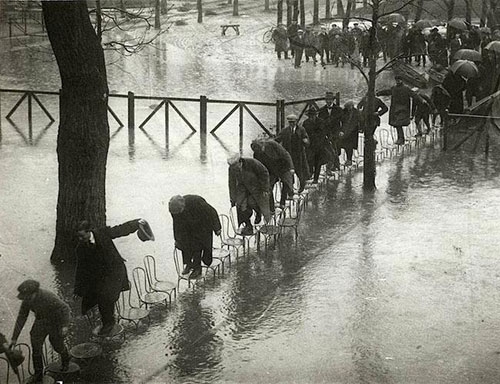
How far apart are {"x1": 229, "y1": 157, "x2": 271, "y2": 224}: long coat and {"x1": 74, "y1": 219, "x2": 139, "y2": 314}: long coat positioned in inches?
130

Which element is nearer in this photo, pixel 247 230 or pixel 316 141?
pixel 247 230

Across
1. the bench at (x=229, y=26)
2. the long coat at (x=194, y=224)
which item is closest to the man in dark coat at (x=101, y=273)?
the long coat at (x=194, y=224)

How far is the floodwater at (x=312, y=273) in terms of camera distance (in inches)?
340

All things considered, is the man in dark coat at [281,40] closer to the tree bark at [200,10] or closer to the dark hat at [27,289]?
the tree bark at [200,10]

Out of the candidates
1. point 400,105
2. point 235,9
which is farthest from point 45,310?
point 235,9

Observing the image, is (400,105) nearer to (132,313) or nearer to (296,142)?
(296,142)

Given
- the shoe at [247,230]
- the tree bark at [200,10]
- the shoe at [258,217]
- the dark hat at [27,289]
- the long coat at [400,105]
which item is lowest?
the shoe at [247,230]

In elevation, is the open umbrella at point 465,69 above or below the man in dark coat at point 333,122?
above

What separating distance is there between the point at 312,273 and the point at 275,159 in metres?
2.88

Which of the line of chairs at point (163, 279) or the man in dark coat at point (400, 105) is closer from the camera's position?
the line of chairs at point (163, 279)

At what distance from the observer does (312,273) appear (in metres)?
11.4

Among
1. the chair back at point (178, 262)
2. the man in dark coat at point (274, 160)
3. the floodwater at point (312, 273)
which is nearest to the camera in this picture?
the floodwater at point (312, 273)

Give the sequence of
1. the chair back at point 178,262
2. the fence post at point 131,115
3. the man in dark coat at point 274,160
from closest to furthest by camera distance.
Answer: the chair back at point 178,262, the man in dark coat at point 274,160, the fence post at point 131,115

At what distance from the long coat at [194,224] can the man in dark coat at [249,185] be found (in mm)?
1626
